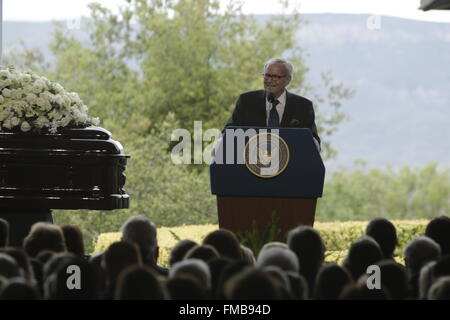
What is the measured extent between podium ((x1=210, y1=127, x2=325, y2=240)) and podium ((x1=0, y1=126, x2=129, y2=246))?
1103 mm

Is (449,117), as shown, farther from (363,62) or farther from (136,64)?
(136,64)

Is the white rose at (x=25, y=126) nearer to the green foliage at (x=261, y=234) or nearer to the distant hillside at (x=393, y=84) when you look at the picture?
the green foliage at (x=261, y=234)

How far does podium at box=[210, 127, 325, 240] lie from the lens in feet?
22.6

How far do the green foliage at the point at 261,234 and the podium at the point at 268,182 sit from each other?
45 millimetres

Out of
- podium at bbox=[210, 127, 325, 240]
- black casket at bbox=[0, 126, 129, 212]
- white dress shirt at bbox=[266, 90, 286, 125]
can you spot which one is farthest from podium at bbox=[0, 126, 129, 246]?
white dress shirt at bbox=[266, 90, 286, 125]

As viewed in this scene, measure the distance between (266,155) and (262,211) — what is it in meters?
0.44

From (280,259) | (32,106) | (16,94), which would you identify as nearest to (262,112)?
(32,106)

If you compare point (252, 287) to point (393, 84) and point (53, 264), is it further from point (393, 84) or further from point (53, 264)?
point (393, 84)

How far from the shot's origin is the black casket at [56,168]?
24.8 feet

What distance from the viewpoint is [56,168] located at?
760 cm

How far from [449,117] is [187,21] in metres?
38.8

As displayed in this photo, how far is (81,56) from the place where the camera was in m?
20.5

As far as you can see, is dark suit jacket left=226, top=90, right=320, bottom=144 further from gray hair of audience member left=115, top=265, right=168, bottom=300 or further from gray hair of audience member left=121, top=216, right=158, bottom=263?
gray hair of audience member left=115, top=265, right=168, bottom=300
